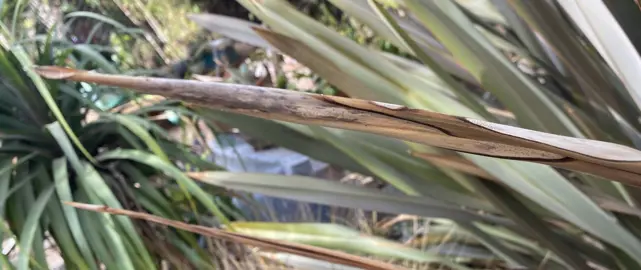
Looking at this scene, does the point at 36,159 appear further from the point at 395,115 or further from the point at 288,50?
the point at 395,115

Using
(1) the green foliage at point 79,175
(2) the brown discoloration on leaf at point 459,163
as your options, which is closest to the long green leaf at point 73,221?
(1) the green foliage at point 79,175

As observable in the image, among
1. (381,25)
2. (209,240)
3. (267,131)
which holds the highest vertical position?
(381,25)

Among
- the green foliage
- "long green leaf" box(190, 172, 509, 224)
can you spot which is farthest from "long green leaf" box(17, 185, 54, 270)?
"long green leaf" box(190, 172, 509, 224)

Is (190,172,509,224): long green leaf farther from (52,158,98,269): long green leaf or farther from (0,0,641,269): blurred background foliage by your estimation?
(52,158,98,269): long green leaf

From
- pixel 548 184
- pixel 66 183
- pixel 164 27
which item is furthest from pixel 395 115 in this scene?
pixel 164 27

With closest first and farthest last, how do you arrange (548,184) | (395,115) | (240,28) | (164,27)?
(395,115) → (548,184) → (240,28) → (164,27)

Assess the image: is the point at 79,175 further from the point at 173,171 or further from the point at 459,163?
the point at 459,163

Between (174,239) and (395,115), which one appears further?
(174,239)

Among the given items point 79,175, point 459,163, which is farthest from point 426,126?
point 79,175
